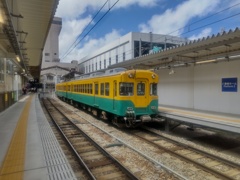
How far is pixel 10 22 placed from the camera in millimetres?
6852

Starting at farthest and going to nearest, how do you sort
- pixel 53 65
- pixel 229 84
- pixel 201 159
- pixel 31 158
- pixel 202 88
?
pixel 53 65 < pixel 202 88 < pixel 229 84 < pixel 201 159 < pixel 31 158

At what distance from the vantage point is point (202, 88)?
11555 mm

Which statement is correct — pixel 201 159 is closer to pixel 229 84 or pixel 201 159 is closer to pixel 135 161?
pixel 135 161

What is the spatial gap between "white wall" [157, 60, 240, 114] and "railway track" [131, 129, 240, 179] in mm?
3491

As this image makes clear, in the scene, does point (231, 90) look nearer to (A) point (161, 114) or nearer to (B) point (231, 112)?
(B) point (231, 112)

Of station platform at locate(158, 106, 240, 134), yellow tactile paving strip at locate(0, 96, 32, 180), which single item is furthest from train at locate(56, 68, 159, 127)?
yellow tactile paving strip at locate(0, 96, 32, 180)

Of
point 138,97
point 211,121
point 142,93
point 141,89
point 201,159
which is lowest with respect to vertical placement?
point 201,159

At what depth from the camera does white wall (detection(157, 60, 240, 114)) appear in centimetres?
1004

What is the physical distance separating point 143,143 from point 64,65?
48.3 metres

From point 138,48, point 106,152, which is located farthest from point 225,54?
point 138,48

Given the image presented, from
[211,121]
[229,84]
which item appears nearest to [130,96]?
[211,121]

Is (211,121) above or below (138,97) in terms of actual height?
below

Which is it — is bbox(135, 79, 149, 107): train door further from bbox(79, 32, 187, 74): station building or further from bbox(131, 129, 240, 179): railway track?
bbox(79, 32, 187, 74): station building

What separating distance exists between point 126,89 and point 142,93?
33.2 inches
